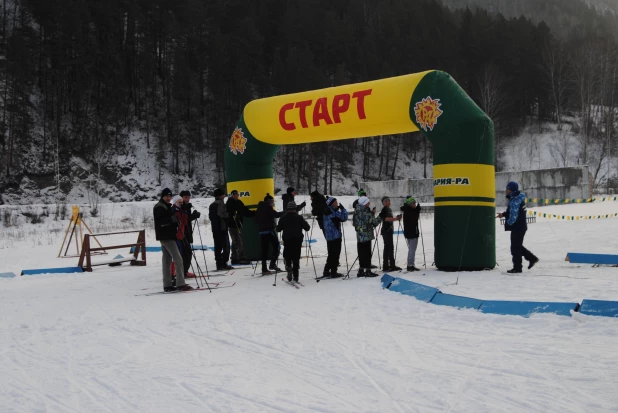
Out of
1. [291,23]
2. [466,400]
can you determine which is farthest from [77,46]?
[466,400]

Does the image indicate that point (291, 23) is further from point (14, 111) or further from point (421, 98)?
point (421, 98)

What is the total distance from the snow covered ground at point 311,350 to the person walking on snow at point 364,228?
2.28 ft

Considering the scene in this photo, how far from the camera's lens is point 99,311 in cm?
878

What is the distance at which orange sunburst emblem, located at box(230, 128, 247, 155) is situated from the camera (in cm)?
1483

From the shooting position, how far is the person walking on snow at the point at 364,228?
11078 mm

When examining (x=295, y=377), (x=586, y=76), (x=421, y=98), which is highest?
(x=586, y=76)

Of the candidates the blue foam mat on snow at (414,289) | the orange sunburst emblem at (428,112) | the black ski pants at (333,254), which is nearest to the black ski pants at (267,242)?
the black ski pants at (333,254)

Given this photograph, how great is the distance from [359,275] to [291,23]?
46.5 m

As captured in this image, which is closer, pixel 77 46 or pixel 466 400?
pixel 466 400

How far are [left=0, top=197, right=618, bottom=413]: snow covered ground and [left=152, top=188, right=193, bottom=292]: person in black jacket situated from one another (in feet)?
2.13

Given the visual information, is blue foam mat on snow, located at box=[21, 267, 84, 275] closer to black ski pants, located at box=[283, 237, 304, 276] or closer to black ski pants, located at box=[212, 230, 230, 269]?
black ski pants, located at box=[212, 230, 230, 269]

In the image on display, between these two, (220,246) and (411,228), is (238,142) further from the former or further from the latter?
(411,228)

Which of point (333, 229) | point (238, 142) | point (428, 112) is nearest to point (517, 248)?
point (428, 112)

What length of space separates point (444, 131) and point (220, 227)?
5449 mm
